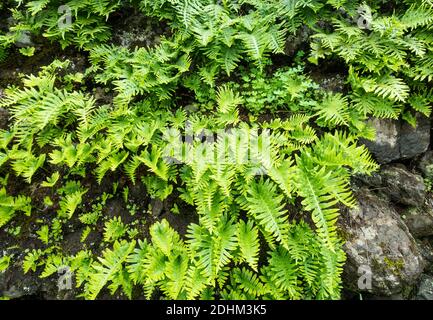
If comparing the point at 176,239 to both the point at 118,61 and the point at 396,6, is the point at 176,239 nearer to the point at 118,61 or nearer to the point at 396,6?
the point at 118,61

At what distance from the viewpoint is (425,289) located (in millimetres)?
4312

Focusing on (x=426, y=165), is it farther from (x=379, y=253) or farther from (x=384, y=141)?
(x=379, y=253)

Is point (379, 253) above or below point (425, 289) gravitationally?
above

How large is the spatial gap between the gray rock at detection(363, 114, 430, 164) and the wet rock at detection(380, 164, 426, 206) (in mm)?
210

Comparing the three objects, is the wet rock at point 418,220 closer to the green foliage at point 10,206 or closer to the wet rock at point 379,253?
the wet rock at point 379,253

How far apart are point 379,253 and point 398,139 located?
1636 millimetres

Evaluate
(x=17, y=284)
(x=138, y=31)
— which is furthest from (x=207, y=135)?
(x=17, y=284)

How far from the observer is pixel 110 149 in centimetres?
398

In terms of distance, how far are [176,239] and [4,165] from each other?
8.82 ft

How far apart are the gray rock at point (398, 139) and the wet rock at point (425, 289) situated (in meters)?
1.68

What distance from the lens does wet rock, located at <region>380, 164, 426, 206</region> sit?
4.46 m

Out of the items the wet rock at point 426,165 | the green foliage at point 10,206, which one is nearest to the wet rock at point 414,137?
the wet rock at point 426,165

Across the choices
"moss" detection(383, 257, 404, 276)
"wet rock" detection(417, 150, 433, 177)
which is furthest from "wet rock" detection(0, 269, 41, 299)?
"wet rock" detection(417, 150, 433, 177)
